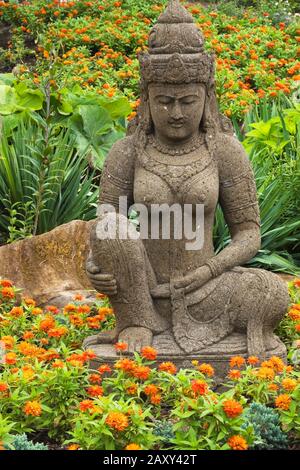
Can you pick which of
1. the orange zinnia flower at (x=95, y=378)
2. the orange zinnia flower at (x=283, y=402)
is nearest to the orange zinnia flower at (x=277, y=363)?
the orange zinnia flower at (x=283, y=402)

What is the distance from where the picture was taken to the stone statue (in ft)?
18.5

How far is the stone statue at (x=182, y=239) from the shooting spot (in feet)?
18.5

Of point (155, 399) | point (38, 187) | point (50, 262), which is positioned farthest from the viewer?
point (38, 187)

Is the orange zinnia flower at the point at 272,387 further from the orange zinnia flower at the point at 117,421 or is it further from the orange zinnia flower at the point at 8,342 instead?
the orange zinnia flower at the point at 8,342

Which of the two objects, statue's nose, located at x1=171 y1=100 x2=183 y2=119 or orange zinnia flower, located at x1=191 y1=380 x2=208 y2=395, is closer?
orange zinnia flower, located at x1=191 y1=380 x2=208 y2=395

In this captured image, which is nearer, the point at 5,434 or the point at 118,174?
the point at 5,434

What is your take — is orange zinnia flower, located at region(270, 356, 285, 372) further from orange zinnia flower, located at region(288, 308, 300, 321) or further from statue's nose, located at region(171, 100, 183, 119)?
statue's nose, located at region(171, 100, 183, 119)

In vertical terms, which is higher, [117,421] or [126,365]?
[126,365]

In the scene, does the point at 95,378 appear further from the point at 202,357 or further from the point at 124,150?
the point at 124,150

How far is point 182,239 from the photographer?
5.78 m

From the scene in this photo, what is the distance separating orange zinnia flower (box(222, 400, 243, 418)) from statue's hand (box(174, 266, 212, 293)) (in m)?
1.35

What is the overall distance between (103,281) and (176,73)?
1217 millimetres

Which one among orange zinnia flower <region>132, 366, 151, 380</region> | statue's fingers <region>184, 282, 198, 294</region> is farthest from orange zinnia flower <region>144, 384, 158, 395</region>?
statue's fingers <region>184, 282, 198, 294</region>

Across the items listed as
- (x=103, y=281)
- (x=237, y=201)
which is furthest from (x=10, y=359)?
(x=237, y=201)
